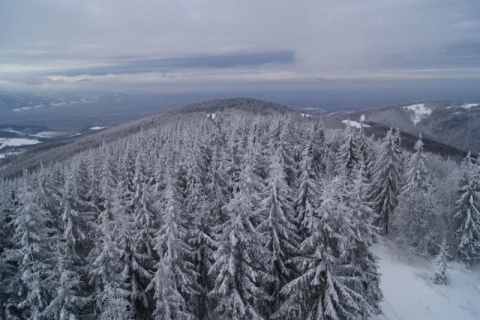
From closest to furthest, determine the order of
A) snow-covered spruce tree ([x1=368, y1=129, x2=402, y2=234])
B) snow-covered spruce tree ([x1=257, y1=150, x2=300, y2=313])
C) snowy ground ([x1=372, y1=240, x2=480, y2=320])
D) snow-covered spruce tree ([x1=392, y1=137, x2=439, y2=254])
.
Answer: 1. snow-covered spruce tree ([x1=257, y1=150, x2=300, y2=313])
2. snowy ground ([x1=372, y1=240, x2=480, y2=320])
3. snow-covered spruce tree ([x1=392, y1=137, x2=439, y2=254])
4. snow-covered spruce tree ([x1=368, y1=129, x2=402, y2=234])

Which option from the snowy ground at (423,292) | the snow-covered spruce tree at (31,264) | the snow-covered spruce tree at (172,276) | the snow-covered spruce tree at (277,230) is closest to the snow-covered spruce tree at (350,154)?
the snowy ground at (423,292)

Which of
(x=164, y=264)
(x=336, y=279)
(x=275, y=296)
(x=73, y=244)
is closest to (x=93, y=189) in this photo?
(x=73, y=244)

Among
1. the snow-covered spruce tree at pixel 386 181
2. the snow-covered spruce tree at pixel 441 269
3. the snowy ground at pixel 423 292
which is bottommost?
the snowy ground at pixel 423 292

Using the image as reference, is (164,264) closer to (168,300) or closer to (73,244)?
(168,300)

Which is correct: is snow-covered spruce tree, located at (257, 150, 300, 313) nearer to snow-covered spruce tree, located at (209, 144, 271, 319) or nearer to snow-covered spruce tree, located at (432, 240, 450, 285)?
snow-covered spruce tree, located at (209, 144, 271, 319)

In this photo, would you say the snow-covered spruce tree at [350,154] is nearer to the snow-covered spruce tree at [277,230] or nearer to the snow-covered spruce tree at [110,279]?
the snow-covered spruce tree at [277,230]

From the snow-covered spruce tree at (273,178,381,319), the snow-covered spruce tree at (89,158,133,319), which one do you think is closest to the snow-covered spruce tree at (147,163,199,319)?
the snow-covered spruce tree at (89,158,133,319)
